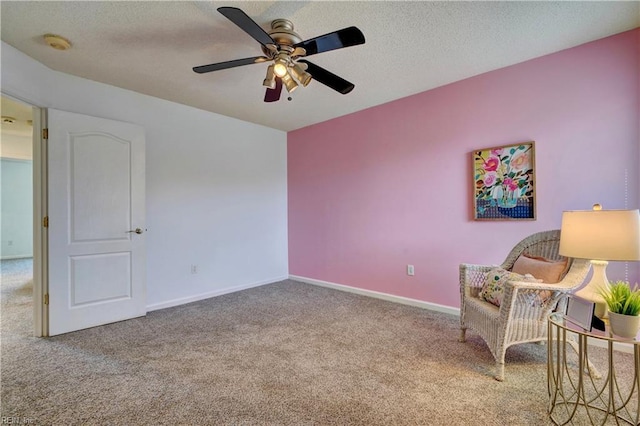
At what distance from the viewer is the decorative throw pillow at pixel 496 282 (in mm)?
2039

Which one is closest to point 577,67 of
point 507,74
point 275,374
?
point 507,74

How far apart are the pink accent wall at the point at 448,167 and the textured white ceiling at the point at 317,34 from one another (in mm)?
233

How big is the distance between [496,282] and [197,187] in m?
3.48

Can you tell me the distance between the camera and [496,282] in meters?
2.18

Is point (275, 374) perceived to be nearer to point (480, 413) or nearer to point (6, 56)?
point (480, 413)

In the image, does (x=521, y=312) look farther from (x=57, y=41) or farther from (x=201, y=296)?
(x=57, y=41)

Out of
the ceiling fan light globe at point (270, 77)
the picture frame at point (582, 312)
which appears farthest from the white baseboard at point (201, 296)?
the picture frame at point (582, 312)

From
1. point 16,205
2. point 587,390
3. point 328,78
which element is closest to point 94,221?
point 328,78

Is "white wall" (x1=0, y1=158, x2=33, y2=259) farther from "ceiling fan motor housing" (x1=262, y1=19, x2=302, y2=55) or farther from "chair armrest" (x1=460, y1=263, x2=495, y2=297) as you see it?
"chair armrest" (x1=460, y1=263, x2=495, y2=297)

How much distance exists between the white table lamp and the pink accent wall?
3.22 ft

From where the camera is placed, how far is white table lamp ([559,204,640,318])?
1.55 metres

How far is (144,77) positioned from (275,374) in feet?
9.84

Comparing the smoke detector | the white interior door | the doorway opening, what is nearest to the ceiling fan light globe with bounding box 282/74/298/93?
the smoke detector

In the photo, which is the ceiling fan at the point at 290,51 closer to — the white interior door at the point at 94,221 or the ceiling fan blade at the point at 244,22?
the ceiling fan blade at the point at 244,22
